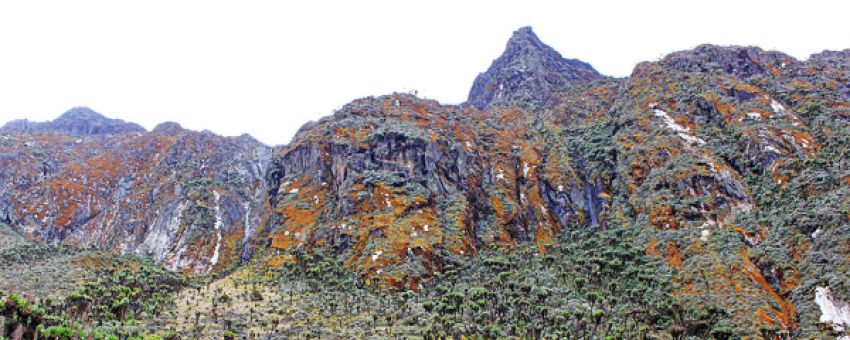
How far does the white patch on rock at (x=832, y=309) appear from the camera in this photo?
5069cm

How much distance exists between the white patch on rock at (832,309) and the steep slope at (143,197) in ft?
386

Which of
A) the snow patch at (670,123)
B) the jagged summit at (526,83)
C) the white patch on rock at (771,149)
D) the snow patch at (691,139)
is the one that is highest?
the jagged summit at (526,83)

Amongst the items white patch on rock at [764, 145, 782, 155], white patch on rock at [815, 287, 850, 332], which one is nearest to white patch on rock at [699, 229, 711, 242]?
white patch on rock at [815, 287, 850, 332]

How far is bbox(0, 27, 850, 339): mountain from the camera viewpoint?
61.8 m

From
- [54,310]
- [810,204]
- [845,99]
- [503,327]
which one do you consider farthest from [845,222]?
[54,310]

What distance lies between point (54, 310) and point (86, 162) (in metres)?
152

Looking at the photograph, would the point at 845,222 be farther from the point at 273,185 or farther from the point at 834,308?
the point at 273,185

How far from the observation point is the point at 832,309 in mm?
52531

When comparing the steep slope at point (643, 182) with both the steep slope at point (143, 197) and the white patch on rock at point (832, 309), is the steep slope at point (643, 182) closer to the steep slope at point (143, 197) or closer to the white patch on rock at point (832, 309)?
the white patch on rock at point (832, 309)

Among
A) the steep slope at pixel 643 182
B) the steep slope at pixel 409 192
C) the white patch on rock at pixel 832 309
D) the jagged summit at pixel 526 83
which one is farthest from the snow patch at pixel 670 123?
the jagged summit at pixel 526 83

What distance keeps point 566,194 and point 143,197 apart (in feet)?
481

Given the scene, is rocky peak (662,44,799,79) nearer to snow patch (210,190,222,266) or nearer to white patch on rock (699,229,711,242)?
white patch on rock (699,229,711,242)

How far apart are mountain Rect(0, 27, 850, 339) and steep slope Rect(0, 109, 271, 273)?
755 mm

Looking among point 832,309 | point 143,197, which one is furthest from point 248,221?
point 832,309
